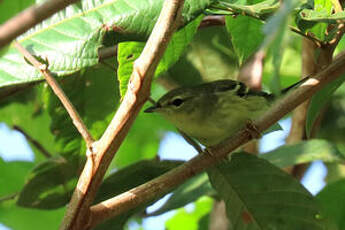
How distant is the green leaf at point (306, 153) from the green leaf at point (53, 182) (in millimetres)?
882

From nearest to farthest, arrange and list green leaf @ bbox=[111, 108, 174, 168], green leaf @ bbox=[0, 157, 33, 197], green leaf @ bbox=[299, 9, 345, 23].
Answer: green leaf @ bbox=[299, 9, 345, 23] → green leaf @ bbox=[0, 157, 33, 197] → green leaf @ bbox=[111, 108, 174, 168]

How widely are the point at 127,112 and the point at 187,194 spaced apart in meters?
1.29

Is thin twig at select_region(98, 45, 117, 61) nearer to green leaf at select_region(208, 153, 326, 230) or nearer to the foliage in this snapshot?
the foliage

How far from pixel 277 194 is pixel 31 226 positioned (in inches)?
54.9

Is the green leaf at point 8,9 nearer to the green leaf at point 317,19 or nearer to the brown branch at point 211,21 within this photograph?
the brown branch at point 211,21

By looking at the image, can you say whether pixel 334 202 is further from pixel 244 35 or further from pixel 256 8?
pixel 256 8

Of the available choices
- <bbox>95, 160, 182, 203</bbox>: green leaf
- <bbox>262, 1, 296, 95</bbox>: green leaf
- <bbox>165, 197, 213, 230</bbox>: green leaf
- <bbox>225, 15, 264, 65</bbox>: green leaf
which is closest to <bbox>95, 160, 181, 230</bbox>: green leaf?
<bbox>95, 160, 182, 203</bbox>: green leaf

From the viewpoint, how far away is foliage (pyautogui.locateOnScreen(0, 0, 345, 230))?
5.86 feet

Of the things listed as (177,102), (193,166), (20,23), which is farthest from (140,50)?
(20,23)

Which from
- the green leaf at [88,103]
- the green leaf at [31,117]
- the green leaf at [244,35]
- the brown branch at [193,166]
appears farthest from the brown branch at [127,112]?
the green leaf at [31,117]

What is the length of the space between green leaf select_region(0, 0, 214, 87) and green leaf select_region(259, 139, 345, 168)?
984mm

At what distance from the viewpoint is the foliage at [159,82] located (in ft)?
5.86

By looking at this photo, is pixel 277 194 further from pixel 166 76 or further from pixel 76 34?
pixel 166 76

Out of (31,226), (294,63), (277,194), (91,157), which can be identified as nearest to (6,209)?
(31,226)
